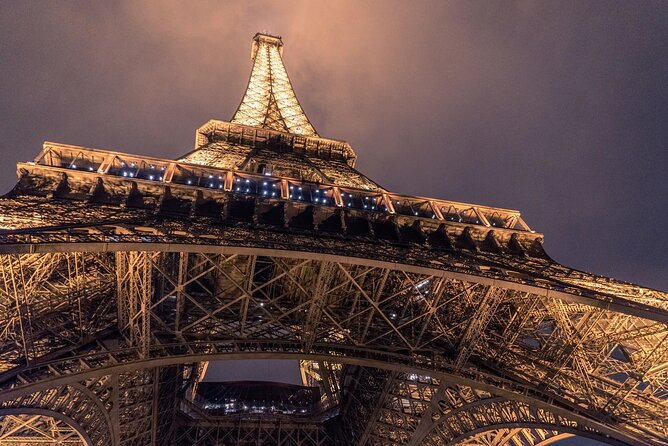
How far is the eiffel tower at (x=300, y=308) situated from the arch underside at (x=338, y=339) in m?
0.08

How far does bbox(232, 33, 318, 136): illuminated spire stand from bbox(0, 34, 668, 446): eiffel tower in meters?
18.9

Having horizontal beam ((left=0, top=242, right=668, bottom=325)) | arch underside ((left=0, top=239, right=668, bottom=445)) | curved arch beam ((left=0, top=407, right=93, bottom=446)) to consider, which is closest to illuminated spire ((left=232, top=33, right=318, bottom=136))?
arch underside ((left=0, top=239, right=668, bottom=445))

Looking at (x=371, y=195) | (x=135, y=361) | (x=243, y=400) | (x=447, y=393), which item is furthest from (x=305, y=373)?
(x=135, y=361)

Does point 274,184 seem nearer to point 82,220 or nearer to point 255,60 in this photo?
point 82,220

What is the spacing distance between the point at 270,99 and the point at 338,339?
31.0 metres

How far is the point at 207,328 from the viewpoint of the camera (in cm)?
1523

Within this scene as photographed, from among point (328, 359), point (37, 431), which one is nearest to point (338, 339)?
point (328, 359)

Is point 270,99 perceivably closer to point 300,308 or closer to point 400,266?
point 300,308

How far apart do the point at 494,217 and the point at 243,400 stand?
907 inches

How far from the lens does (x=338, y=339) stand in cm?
1667

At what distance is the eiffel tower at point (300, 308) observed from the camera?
12383mm

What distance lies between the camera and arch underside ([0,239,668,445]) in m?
12.5

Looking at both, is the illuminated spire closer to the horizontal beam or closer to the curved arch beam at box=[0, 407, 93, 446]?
the horizontal beam

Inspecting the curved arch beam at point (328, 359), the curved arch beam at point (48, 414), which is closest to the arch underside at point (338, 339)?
the curved arch beam at point (328, 359)
